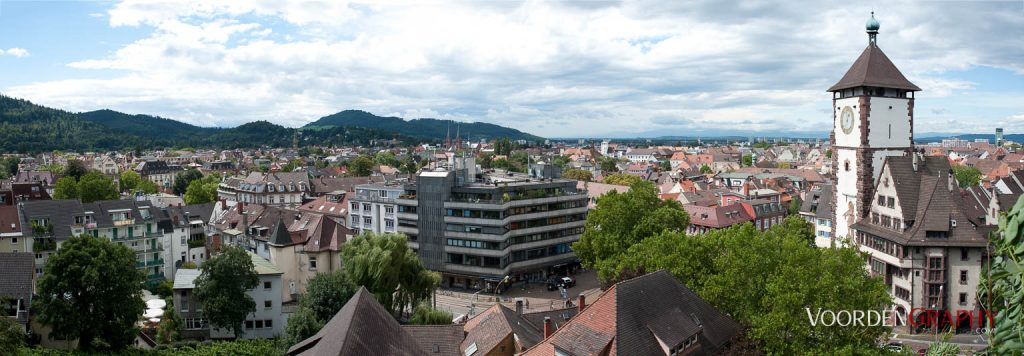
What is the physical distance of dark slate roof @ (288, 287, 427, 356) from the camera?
1138 inches

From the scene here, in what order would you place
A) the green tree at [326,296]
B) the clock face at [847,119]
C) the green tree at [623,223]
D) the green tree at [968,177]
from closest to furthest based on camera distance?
the green tree at [326,296]
the clock face at [847,119]
the green tree at [623,223]
the green tree at [968,177]

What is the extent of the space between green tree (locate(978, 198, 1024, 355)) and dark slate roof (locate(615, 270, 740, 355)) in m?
24.2

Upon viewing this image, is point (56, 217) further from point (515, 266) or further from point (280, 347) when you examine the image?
point (515, 266)

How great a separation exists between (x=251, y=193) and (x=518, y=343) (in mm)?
100167

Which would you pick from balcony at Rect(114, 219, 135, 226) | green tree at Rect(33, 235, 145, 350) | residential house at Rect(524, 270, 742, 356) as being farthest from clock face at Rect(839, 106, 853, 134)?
balcony at Rect(114, 219, 135, 226)

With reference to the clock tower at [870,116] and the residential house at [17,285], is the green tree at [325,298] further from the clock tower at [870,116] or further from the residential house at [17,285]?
the clock tower at [870,116]

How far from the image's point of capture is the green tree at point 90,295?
47375mm

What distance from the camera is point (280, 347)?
4941cm

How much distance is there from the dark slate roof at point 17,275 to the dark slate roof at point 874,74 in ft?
204

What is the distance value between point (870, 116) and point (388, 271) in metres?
39.8

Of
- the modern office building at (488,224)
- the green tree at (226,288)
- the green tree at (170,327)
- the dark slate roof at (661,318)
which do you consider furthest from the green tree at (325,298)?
the dark slate roof at (661,318)

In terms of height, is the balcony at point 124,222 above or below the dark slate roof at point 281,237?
above

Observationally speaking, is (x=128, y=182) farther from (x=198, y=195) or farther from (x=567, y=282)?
(x=567, y=282)

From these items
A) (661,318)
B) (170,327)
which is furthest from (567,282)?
(661,318)
